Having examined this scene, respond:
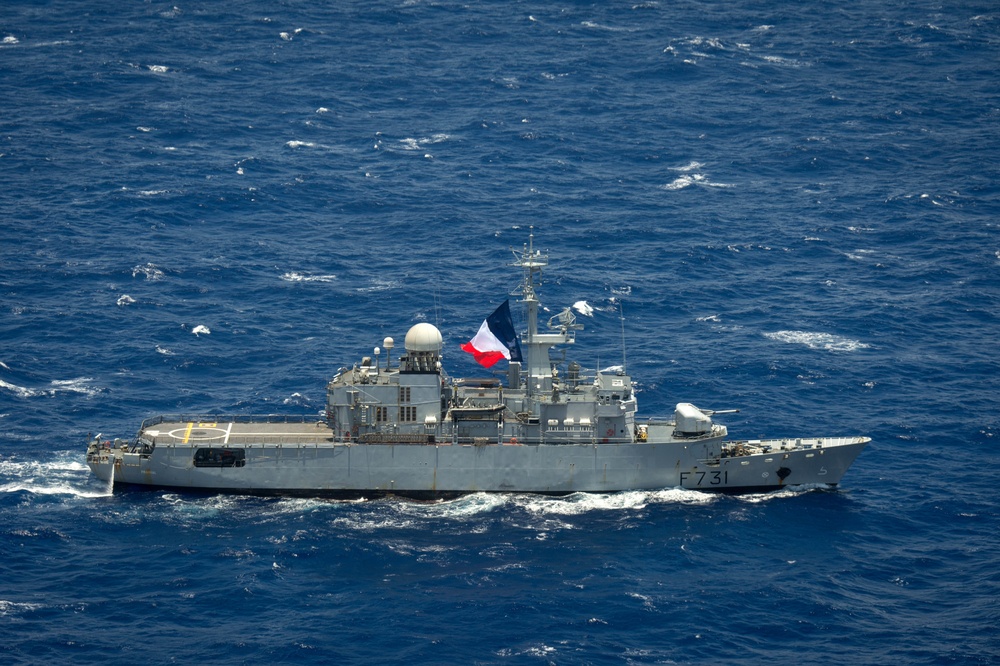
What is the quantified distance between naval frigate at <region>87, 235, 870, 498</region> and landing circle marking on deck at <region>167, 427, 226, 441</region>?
4.0 inches

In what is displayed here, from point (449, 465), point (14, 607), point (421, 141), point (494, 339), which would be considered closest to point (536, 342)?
point (494, 339)

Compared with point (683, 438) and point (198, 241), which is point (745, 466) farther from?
point (198, 241)

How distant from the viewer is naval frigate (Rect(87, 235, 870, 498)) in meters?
93.8

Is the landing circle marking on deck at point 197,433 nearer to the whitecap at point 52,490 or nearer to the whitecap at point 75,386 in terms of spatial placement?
the whitecap at point 52,490

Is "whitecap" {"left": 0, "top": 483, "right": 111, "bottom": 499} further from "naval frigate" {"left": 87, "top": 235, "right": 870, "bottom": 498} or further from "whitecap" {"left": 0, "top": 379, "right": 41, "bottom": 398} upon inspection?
"whitecap" {"left": 0, "top": 379, "right": 41, "bottom": 398}

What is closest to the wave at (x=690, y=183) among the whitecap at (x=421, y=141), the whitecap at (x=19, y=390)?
the whitecap at (x=421, y=141)

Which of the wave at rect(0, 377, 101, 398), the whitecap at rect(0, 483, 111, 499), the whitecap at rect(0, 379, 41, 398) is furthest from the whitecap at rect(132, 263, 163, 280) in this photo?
the whitecap at rect(0, 483, 111, 499)

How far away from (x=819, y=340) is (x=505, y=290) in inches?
1010

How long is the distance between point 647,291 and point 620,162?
26476 mm

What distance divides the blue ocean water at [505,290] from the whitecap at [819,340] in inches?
12.6

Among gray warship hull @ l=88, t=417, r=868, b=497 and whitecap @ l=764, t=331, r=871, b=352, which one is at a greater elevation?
whitecap @ l=764, t=331, r=871, b=352

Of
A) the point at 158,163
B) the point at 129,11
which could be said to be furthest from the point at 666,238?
the point at 129,11

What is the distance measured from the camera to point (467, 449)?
9362 cm

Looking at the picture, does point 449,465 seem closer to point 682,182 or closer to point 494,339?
point 494,339
